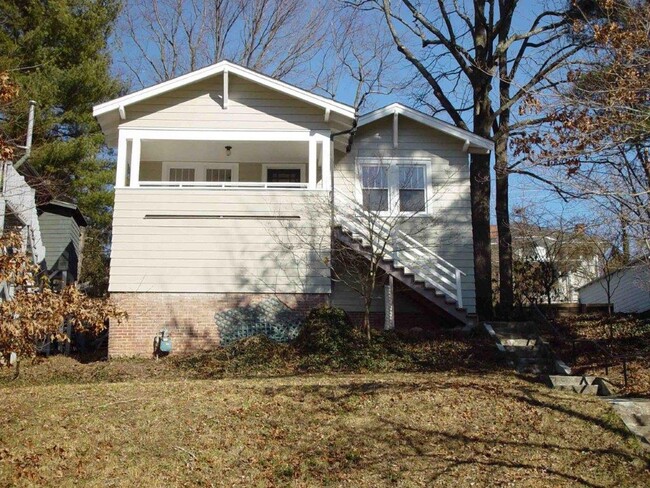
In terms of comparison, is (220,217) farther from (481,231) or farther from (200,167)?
(481,231)

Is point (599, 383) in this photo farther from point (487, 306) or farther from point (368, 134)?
point (368, 134)

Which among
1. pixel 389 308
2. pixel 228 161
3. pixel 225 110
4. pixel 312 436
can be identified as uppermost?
pixel 225 110

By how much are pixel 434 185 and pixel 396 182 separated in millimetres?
981

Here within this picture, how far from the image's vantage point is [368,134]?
63.2ft

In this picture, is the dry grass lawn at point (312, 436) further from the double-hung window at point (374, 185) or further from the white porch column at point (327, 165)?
the double-hung window at point (374, 185)

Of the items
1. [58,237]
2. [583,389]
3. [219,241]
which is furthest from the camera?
[58,237]

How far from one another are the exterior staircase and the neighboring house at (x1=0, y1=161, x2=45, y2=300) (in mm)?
7313

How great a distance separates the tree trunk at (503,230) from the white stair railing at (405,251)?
8.86 feet

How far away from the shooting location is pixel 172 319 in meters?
16.2

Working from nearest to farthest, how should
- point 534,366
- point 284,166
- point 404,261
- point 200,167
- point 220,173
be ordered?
point 534,366 < point 404,261 < point 200,167 < point 220,173 < point 284,166

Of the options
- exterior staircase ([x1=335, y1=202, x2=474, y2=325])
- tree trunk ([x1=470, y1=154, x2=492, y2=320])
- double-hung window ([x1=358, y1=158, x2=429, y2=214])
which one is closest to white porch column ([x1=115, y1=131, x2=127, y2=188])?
exterior staircase ([x1=335, y1=202, x2=474, y2=325])

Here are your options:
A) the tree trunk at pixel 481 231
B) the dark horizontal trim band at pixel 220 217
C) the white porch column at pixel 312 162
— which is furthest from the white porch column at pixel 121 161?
the tree trunk at pixel 481 231

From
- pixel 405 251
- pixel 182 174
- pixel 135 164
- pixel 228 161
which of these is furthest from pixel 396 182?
pixel 135 164

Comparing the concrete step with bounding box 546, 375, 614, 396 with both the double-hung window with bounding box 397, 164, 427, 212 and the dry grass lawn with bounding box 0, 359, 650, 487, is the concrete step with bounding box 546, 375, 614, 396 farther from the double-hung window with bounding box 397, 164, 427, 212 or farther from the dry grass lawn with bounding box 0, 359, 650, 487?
the double-hung window with bounding box 397, 164, 427, 212
